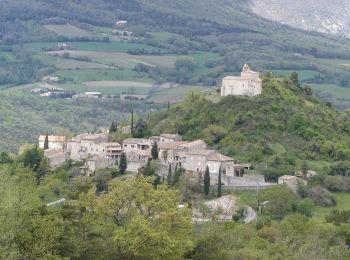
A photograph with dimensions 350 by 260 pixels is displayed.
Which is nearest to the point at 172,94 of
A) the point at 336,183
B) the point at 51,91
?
the point at 51,91

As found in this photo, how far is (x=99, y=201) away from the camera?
46062 millimetres

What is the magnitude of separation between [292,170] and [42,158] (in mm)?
22322

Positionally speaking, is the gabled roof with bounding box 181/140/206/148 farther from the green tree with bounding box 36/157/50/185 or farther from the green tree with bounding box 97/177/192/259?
the green tree with bounding box 97/177/192/259

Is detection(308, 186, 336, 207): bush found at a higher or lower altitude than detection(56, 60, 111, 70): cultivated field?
higher

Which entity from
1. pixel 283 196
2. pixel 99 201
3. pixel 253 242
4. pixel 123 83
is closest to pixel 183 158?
pixel 283 196

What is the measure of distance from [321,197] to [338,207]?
164 centimetres

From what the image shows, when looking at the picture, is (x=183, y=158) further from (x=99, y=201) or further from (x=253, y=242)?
(x=99, y=201)

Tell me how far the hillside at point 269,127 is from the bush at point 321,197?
399cm

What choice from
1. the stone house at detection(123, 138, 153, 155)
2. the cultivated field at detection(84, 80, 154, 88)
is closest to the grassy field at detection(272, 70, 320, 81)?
the cultivated field at detection(84, 80, 154, 88)

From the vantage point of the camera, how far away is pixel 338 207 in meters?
78.4

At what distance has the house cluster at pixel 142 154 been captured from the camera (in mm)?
81188

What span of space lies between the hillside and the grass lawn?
3966 millimetres

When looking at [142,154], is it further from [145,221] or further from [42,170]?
[145,221]

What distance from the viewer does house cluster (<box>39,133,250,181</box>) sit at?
81188mm
